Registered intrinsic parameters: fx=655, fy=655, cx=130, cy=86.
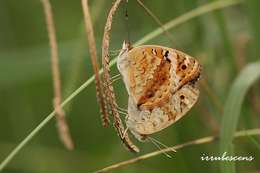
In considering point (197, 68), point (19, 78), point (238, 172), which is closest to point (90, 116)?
point (19, 78)

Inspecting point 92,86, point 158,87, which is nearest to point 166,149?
point 158,87

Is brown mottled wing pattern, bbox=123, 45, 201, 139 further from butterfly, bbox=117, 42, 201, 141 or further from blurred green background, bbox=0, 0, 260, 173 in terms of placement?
blurred green background, bbox=0, 0, 260, 173

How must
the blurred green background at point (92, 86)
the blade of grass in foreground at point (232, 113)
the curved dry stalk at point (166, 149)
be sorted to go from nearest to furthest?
the blade of grass in foreground at point (232, 113) → the curved dry stalk at point (166, 149) → the blurred green background at point (92, 86)

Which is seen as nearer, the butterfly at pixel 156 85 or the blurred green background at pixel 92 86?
the butterfly at pixel 156 85

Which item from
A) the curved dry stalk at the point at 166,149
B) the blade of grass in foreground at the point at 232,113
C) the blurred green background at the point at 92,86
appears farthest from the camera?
the blurred green background at the point at 92,86

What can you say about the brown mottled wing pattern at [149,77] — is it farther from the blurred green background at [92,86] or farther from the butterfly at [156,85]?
the blurred green background at [92,86]

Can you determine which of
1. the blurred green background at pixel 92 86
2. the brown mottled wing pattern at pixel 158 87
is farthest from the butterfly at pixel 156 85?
the blurred green background at pixel 92 86

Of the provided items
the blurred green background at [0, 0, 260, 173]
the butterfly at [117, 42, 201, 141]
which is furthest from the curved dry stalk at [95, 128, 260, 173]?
the blurred green background at [0, 0, 260, 173]
